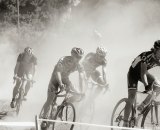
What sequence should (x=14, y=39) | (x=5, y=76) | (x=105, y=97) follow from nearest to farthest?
(x=105, y=97) → (x=5, y=76) → (x=14, y=39)

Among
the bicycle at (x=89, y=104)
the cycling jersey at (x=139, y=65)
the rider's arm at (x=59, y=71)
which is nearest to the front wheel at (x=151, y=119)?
the cycling jersey at (x=139, y=65)

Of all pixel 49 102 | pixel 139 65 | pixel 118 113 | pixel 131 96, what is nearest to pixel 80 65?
pixel 49 102

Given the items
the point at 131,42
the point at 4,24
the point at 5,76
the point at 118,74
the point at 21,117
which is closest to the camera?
the point at 21,117

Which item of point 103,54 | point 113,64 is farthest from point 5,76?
point 103,54

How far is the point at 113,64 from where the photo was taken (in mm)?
25984

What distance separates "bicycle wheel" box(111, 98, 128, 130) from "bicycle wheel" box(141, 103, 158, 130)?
1.79 feet

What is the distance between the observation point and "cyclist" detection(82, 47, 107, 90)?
10859 millimetres

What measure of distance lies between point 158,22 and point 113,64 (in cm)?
2183

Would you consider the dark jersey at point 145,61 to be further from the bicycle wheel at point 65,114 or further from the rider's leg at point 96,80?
the rider's leg at point 96,80

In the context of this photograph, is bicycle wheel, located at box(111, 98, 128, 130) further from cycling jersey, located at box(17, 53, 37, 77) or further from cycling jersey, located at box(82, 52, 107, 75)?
cycling jersey, located at box(17, 53, 37, 77)

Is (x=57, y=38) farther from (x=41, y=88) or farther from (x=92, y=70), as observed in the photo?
(x=92, y=70)

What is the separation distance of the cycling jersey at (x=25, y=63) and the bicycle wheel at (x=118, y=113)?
13.3 feet

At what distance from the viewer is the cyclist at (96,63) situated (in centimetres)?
1086

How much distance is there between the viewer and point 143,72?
831 cm
